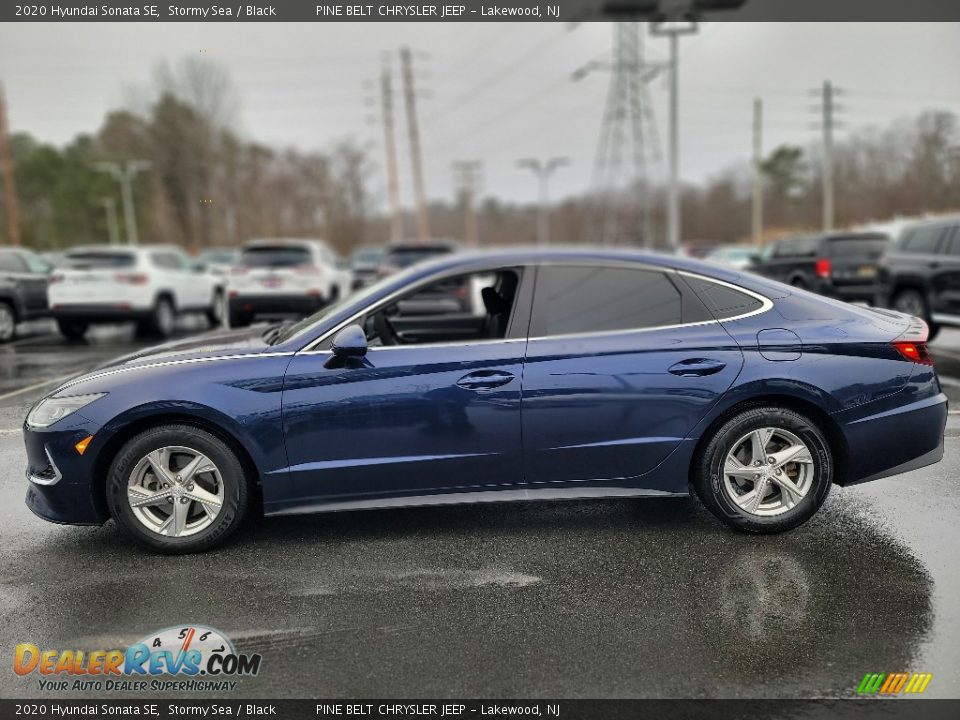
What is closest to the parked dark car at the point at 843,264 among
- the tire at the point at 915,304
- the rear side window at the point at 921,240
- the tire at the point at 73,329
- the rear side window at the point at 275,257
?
the rear side window at the point at 921,240

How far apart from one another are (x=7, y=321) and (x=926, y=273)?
601 inches

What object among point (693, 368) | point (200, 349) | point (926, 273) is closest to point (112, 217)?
point (926, 273)

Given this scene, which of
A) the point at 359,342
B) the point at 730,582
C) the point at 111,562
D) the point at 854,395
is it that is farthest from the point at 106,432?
the point at 854,395

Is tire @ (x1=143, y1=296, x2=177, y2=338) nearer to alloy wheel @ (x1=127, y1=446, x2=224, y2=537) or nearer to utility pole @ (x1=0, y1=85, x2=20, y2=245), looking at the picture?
alloy wheel @ (x1=127, y1=446, x2=224, y2=537)

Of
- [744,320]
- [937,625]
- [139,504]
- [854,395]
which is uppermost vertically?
[744,320]

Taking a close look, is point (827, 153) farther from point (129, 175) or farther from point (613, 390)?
point (129, 175)

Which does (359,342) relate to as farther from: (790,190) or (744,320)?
(790,190)

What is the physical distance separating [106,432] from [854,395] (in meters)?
3.91

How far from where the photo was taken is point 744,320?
4211 mm

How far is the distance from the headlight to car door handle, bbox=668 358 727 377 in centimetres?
Answer: 297

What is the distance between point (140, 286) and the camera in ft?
45.9

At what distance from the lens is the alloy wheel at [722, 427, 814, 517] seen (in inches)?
164

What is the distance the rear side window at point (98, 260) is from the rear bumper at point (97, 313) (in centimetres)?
71

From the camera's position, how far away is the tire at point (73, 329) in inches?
559
